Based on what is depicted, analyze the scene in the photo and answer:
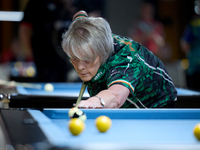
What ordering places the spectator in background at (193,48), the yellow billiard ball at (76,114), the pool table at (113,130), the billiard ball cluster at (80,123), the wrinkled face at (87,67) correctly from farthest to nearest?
the spectator in background at (193,48) < the wrinkled face at (87,67) < the yellow billiard ball at (76,114) < the billiard ball cluster at (80,123) < the pool table at (113,130)

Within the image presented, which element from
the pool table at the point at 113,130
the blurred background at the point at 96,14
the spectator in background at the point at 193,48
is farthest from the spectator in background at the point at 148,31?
the pool table at the point at 113,130

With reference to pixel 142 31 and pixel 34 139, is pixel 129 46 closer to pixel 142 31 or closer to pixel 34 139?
pixel 34 139

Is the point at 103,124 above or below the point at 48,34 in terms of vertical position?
above

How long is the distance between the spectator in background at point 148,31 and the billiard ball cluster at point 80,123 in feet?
17.0

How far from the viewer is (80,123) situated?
1045 mm

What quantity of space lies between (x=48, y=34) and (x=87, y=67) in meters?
3.98

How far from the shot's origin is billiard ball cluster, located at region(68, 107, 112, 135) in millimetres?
1021

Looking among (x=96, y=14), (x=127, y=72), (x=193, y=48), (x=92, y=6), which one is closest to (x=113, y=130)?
(x=127, y=72)

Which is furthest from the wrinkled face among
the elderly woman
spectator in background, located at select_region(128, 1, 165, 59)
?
spectator in background, located at select_region(128, 1, 165, 59)

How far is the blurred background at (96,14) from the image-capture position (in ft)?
18.8

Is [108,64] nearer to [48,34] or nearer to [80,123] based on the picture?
[80,123]

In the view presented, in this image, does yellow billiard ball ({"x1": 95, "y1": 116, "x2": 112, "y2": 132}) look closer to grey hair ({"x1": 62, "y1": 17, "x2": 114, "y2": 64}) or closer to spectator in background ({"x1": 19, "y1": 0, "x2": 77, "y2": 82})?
grey hair ({"x1": 62, "y1": 17, "x2": 114, "y2": 64})

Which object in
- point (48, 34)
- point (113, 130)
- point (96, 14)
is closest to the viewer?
point (113, 130)

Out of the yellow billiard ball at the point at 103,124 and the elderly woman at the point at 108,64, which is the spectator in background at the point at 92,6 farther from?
the yellow billiard ball at the point at 103,124
